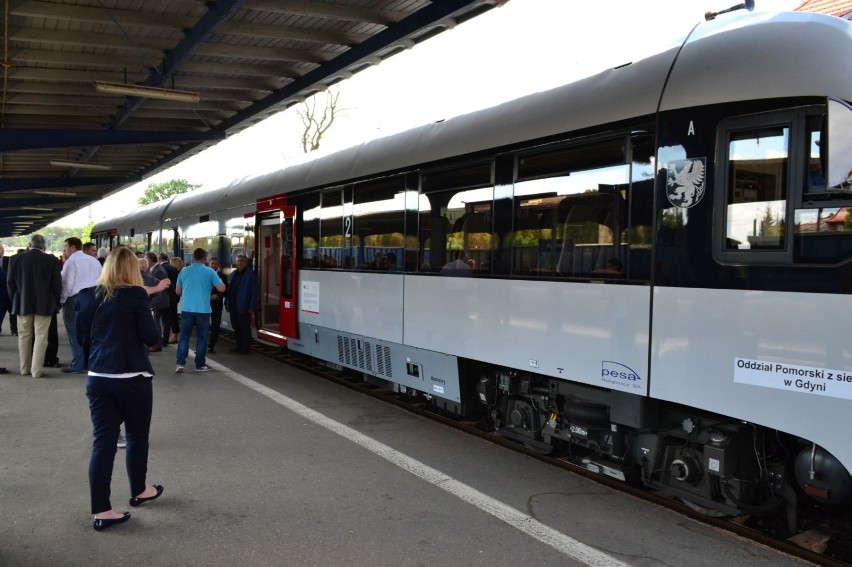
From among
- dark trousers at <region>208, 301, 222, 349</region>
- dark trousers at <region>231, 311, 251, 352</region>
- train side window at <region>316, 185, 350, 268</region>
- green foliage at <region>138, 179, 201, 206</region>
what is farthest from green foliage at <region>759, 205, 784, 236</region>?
green foliage at <region>138, 179, 201, 206</region>

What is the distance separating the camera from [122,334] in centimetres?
450

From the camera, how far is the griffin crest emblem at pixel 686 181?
439 cm

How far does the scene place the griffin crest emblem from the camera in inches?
173

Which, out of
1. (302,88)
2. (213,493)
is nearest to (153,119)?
(302,88)

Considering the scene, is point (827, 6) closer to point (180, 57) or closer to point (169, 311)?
point (180, 57)

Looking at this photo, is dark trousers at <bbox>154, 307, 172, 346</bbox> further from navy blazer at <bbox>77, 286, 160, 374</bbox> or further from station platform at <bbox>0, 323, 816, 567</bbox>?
navy blazer at <bbox>77, 286, 160, 374</bbox>

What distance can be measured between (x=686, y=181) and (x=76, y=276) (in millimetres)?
8871

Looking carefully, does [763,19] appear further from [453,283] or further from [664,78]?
[453,283]

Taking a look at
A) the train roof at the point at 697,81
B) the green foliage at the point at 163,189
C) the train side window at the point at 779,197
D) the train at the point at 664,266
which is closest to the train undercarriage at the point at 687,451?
the train at the point at 664,266

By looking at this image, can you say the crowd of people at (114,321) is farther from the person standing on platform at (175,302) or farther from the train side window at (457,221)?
the train side window at (457,221)

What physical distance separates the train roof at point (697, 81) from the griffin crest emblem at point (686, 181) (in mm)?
394

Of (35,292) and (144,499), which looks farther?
(35,292)

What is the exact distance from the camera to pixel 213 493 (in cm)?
508

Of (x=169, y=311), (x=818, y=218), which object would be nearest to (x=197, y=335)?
(x=169, y=311)
